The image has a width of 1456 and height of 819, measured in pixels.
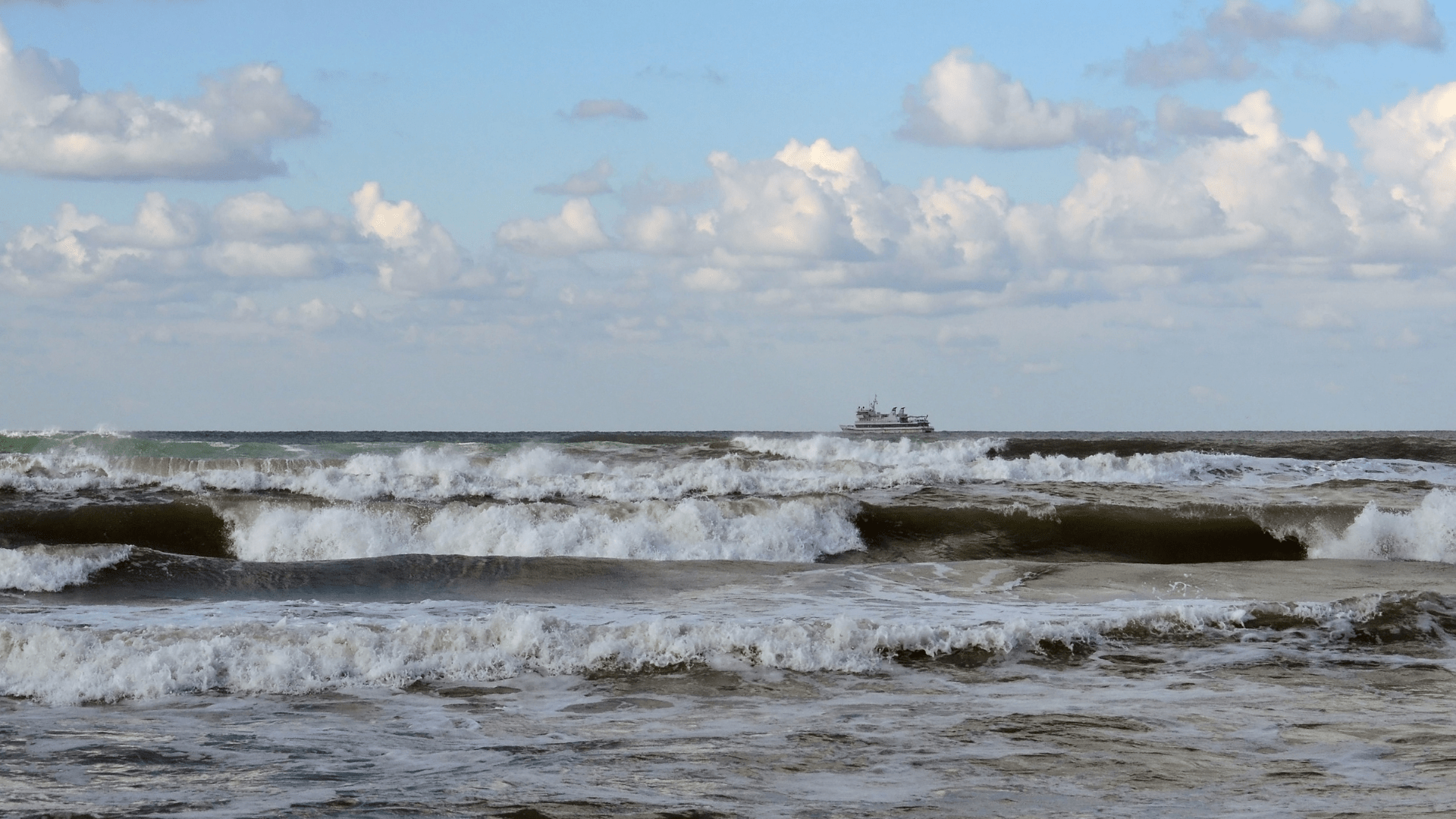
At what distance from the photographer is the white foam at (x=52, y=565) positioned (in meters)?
13.5

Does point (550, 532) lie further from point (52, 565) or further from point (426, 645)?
point (426, 645)

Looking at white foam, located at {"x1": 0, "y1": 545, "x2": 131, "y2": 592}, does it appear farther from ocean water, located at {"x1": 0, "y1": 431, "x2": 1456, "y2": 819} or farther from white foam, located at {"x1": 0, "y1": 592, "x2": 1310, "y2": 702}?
white foam, located at {"x1": 0, "y1": 592, "x2": 1310, "y2": 702}

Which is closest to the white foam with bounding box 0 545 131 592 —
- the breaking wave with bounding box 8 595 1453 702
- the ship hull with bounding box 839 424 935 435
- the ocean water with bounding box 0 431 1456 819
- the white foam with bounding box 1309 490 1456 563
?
the ocean water with bounding box 0 431 1456 819

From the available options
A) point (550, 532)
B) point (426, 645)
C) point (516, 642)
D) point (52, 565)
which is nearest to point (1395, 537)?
point (550, 532)

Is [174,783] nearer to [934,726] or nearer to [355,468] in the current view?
[934,726]

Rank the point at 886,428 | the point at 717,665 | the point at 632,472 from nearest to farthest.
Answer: the point at 717,665, the point at 632,472, the point at 886,428

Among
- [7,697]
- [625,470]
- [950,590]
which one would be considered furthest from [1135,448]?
[7,697]

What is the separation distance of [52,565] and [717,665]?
867 centimetres

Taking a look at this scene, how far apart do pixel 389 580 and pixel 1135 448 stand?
131 ft

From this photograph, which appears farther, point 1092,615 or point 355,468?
point 355,468

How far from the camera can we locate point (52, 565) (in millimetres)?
13820

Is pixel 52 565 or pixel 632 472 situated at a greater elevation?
pixel 632 472

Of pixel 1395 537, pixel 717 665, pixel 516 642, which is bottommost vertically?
pixel 717 665

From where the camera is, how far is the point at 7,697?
8.66 meters
